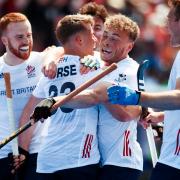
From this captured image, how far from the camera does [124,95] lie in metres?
6.23

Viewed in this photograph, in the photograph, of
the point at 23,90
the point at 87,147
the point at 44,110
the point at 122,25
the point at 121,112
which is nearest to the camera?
the point at 44,110

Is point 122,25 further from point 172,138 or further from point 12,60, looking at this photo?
point 12,60

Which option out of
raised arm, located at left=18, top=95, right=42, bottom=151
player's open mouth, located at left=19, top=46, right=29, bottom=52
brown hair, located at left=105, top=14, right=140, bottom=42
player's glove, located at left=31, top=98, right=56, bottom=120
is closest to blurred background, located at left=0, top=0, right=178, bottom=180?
player's open mouth, located at left=19, top=46, right=29, bottom=52

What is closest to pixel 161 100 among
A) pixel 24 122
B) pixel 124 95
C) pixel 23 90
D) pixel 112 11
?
pixel 124 95

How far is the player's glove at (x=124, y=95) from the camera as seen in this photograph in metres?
6.23

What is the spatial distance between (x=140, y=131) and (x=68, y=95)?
13.1ft

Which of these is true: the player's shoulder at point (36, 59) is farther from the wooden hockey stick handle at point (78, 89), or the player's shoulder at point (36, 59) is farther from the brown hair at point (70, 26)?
the wooden hockey stick handle at point (78, 89)

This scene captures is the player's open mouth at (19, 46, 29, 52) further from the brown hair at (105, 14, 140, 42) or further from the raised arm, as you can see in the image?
the brown hair at (105, 14, 140, 42)

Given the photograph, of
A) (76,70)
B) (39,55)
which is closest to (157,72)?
(39,55)

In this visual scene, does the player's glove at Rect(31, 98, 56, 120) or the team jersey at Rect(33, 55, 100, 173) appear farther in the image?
the team jersey at Rect(33, 55, 100, 173)

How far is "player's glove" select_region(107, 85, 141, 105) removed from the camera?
6230mm

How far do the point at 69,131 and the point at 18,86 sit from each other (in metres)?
1.07

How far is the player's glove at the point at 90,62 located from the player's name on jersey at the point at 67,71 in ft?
0.33

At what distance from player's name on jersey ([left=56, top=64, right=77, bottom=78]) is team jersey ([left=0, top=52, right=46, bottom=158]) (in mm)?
809
